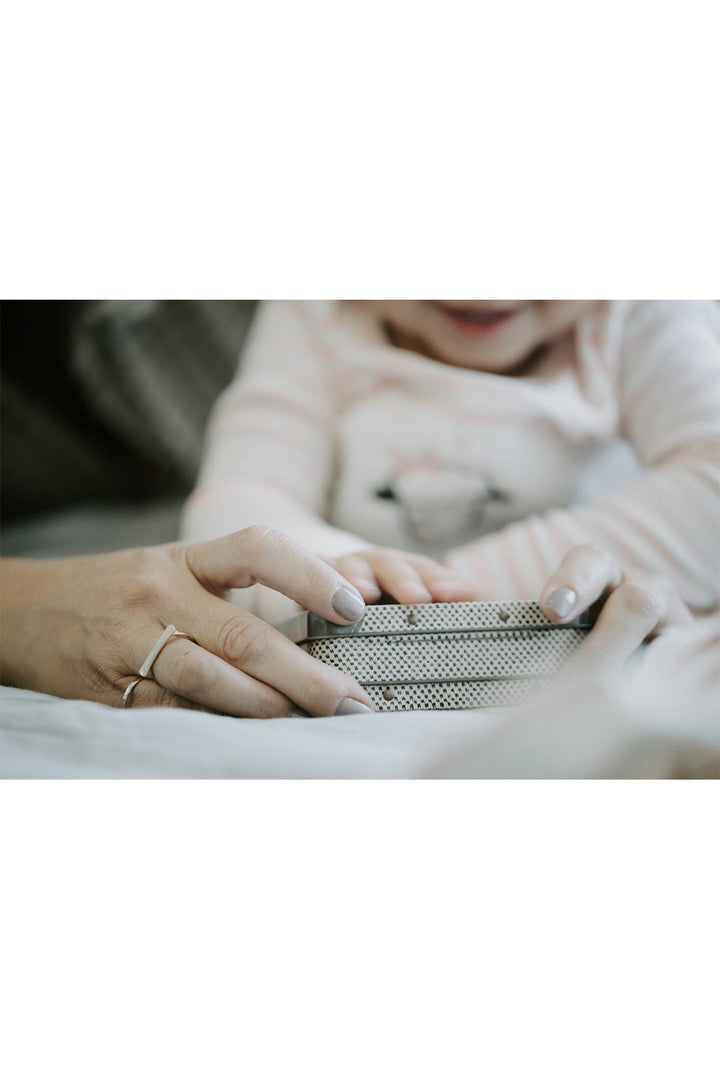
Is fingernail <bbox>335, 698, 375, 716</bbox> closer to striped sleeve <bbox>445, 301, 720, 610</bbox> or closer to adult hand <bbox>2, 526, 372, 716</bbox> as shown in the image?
adult hand <bbox>2, 526, 372, 716</bbox>

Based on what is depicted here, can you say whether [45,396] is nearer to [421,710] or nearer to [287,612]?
[287,612]

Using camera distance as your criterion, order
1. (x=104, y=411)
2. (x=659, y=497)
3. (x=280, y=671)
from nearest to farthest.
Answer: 1. (x=280, y=671)
2. (x=659, y=497)
3. (x=104, y=411)

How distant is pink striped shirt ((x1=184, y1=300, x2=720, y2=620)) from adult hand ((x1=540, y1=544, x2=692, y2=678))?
36 mm

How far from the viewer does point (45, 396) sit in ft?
3.49

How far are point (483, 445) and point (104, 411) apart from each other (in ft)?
1.53

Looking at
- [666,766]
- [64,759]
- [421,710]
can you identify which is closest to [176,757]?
[64,759]

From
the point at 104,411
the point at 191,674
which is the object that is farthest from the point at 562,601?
the point at 104,411

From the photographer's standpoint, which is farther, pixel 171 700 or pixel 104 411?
pixel 104 411

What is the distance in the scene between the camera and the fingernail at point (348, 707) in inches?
27.5

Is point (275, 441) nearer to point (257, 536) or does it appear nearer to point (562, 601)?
point (257, 536)

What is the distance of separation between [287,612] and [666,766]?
1.05 ft

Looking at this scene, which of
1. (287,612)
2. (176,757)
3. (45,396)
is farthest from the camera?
(45,396)

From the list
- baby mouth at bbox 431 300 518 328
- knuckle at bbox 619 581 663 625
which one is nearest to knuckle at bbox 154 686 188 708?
knuckle at bbox 619 581 663 625

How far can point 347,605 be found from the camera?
722mm
